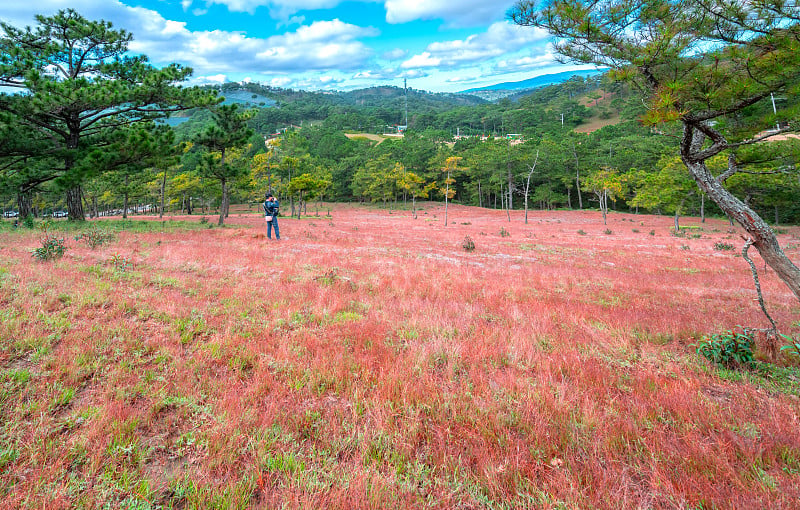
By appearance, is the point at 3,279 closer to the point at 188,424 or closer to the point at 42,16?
the point at 188,424

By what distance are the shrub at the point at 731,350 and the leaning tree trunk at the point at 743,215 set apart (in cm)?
121

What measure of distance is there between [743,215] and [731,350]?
2.34m

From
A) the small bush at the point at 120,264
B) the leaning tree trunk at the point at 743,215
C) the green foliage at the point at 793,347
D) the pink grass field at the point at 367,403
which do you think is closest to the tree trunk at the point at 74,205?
the small bush at the point at 120,264

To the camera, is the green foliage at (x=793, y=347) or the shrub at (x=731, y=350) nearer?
the green foliage at (x=793, y=347)

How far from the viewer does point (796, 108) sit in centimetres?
460

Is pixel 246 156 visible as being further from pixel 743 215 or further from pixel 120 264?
pixel 743 215

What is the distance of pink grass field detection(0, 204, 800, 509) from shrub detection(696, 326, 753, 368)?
0.59 ft

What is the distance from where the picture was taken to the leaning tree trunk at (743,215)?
477 cm

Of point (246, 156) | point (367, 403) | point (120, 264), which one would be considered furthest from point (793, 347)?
point (246, 156)

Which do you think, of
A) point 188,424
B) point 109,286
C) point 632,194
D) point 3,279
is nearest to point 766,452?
point 188,424

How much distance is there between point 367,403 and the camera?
3.18 meters

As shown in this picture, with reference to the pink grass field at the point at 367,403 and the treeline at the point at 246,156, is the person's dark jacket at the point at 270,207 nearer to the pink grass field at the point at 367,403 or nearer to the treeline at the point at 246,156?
the treeline at the point at 246,156

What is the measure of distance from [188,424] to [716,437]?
15.5 feet

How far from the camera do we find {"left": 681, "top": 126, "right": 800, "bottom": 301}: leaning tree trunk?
477cm
